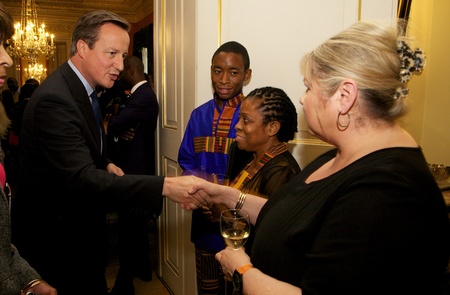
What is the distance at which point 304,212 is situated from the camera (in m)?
1.07

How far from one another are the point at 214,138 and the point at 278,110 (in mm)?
566

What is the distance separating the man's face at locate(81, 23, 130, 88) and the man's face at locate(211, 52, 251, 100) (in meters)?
0.59

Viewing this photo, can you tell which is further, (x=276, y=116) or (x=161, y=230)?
(x=161, y=230)

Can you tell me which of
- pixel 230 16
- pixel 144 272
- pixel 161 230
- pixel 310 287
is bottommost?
pixel 144 272

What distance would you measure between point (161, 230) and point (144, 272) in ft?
1.53

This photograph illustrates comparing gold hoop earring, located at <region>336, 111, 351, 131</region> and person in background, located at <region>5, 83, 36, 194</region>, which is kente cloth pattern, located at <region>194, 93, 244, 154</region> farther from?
person in background, located at <region>5, 83, 36, 194</region>

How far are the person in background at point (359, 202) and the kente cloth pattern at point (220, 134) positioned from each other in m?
1.08

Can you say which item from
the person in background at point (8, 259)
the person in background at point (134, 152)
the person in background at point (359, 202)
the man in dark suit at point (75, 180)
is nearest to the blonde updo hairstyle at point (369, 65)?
the person in background at point (359, 202)

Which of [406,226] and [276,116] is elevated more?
[276,116]

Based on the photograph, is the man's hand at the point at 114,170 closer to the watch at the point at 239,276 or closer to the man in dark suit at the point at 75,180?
the man in dark suit at the point at 75,180

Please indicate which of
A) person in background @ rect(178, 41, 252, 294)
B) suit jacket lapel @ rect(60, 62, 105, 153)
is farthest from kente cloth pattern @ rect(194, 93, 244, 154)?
suit jacket lapel @ rect(60, 62, 105, 153)

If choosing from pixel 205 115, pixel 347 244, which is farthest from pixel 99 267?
pixel 347 244

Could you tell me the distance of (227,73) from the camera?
7.72ft

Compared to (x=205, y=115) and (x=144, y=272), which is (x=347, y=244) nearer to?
(x=205, y=115)
